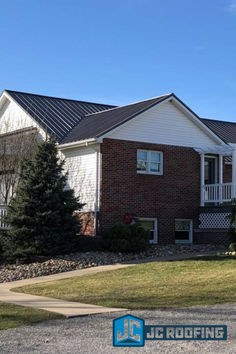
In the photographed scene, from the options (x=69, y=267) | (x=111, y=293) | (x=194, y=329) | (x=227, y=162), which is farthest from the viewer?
(x=227, y=162)

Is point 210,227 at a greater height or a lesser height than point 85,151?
lesser

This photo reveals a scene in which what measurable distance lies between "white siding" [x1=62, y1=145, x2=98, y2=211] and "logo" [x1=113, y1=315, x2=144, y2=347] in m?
14.2

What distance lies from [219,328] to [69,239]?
1250cm

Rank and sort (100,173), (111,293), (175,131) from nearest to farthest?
(111,293), (100,173), (175,131)

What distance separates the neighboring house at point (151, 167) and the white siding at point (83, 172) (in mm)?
40

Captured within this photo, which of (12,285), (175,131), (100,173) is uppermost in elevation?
(175,131)

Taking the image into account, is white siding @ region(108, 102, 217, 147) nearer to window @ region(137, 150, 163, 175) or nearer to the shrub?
window @ region(137, 150, 163, 175)

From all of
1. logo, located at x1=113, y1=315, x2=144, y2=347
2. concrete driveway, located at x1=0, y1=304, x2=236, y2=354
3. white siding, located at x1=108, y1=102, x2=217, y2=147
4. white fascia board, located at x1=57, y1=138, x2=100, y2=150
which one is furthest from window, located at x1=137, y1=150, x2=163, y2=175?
logo, located at x1=113, y1=315, x2=144, y2=347

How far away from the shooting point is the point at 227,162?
94.0ft

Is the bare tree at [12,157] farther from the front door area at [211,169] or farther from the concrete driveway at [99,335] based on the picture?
the concrete driveway at [99,335]

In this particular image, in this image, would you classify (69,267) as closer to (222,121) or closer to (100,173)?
(100,173)

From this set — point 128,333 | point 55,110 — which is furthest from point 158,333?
point 55,110

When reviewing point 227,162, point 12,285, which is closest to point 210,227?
point 227,162

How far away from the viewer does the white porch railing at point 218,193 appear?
26.1 metres
